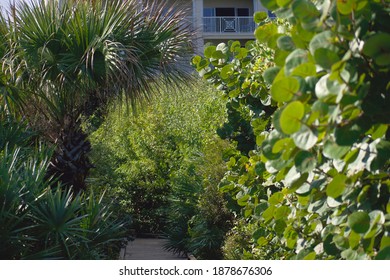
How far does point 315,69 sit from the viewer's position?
2.11 meters

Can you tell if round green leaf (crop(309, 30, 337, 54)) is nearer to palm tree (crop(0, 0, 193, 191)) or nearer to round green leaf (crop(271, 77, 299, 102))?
round green leaf (crop(271, 77, 299, 102))

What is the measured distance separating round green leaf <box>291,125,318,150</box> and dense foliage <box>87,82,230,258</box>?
12.0m

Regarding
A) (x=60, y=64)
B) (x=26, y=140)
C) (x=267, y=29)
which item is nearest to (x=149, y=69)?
(x=60, y=64)

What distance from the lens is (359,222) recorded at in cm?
220

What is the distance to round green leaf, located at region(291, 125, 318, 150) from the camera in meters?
2.01

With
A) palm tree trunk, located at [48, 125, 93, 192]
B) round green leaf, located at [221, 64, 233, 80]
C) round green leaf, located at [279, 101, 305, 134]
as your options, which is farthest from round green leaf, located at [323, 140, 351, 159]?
palm tree trunk, located at [48, 125, 93, 192]

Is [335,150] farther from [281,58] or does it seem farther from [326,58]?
[281,58]

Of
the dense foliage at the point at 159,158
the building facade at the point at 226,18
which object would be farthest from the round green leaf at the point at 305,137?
the building facade at the point at 226,18

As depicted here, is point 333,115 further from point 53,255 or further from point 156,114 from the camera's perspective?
point 156,114

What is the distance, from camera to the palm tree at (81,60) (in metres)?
10.4

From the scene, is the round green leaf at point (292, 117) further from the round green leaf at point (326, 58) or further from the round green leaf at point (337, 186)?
the round green leaf at point (337, 186)

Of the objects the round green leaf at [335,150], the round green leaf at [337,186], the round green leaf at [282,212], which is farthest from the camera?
the round green leaf at [282,212]

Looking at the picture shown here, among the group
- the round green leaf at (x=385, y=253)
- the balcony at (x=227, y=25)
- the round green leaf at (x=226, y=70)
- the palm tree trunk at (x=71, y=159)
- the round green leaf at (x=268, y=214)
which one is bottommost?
the palm tree trunk at (x=71, y=159)

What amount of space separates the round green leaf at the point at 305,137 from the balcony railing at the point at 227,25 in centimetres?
3328
